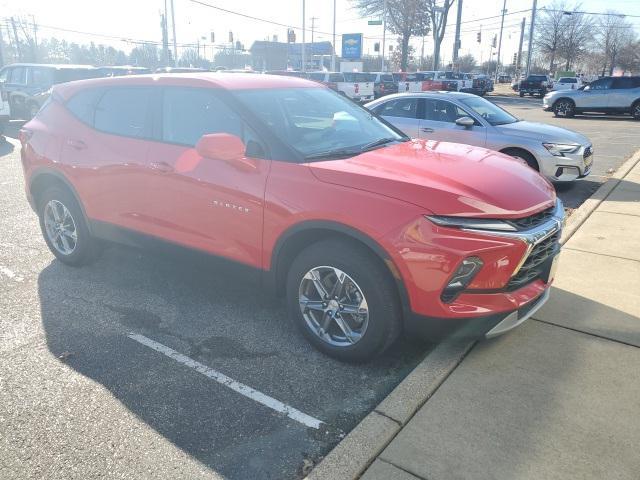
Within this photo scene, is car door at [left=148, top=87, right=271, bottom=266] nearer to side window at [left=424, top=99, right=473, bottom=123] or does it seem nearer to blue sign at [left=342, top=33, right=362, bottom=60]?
side window at [left=424, top=99, right=473, bottom=123]

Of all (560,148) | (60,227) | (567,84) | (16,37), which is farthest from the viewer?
(16,37)

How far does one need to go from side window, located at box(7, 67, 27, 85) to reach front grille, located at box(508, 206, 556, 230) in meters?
17.6

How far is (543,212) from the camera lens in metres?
3.26

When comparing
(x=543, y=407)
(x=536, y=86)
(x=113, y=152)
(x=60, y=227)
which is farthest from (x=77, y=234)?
(x=536, y=86)

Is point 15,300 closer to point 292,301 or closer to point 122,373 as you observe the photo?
point 122,373

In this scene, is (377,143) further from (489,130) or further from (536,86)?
(536,86)

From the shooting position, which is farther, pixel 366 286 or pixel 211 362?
pixel 211 362

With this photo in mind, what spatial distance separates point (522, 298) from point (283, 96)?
2.28 metres

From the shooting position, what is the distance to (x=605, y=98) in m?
21.3

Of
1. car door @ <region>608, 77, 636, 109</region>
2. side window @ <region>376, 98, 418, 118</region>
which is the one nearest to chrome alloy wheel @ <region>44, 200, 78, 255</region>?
side window @ <region>376, 98, 418, 118</region>

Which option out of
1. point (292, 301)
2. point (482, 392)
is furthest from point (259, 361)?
point (482, 392)

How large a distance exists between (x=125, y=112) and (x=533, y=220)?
335 cm

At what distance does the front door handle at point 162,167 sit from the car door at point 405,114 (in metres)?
5.85

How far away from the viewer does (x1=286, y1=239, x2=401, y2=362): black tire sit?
312 cm
